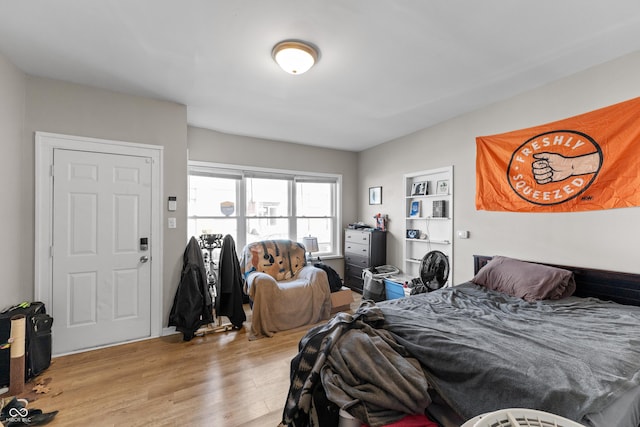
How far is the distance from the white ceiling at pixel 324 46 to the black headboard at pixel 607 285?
1.77 meters

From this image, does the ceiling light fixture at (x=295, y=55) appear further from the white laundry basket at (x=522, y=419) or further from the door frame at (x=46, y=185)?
the white laundry basket at (x=522, y=419)

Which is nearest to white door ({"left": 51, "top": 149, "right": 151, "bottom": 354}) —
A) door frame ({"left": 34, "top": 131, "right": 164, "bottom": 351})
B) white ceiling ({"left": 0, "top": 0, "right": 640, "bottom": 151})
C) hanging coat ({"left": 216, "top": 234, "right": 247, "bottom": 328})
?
door frame ({"left": 34, "top": 131, "right": 164, "bottom": 351})

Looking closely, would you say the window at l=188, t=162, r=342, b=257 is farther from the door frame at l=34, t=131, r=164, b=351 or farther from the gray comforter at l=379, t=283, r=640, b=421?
the gray comforter at l=379, t=283, r=640, b=421

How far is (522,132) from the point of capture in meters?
2.71

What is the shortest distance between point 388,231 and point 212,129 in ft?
10.6

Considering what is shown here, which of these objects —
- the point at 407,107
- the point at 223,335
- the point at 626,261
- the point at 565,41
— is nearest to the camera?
the point at 565,41

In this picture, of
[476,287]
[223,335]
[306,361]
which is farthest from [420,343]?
[223,335]

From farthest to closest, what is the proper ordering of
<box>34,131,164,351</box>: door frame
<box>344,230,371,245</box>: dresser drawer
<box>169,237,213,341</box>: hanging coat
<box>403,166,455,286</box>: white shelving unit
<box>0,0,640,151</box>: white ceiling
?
<box>344,230,371,245</box>: dresser drawer → <box>403,166,455,286</box>: white shelving unit → <box>169,237,213,341</box>: hanging coat → <box>34,131,164,351</box>: door frame → <box>0,0,640,151</box>: white ceiling

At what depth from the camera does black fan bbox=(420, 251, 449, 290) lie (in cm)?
289

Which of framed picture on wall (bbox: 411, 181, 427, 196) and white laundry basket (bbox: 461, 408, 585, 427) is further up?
framed picture on wall (bbox: 411, 181, 427, 196)

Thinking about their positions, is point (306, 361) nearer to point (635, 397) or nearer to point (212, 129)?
point (635, 397)

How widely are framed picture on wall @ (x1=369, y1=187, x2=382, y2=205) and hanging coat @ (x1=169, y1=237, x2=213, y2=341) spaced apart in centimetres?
302

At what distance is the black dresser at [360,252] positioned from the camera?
434 centimetres

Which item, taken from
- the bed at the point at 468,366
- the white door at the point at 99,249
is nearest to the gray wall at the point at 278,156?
the white door at the point at 99,249
